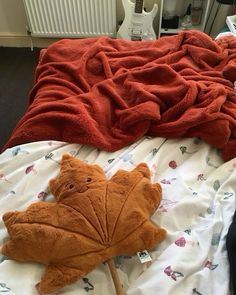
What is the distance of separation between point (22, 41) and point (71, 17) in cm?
52

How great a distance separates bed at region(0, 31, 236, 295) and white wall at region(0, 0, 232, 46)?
3.68ft

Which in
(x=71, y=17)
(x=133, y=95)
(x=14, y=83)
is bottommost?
(x=14, y=83)

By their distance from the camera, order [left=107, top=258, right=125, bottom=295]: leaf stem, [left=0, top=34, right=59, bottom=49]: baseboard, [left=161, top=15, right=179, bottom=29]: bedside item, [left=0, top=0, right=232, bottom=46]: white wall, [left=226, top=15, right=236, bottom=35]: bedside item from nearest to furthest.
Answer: [left=107, top=258, right=125, bottom=295]: leaf stem < [left=226, top=15, right=236, bottom=35]: bedside item < [left=161, top=15, right=179, bottom=29]: bedside item < [left=0, top=0, right=232, bottom=46]: white wall < [left=0, top=34, right=59, bottom=49]: baseboard

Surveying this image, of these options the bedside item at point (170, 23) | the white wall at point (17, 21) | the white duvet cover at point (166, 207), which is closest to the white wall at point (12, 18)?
the white wall at point (17, 21)

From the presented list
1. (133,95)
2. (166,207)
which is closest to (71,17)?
(133,95)

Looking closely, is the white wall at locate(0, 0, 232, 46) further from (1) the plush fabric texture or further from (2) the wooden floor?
(1) the plush fabric texture

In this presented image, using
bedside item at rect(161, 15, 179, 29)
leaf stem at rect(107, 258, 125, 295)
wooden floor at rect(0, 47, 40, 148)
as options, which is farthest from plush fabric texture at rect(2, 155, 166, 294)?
bedside item at rect(161, 15, 179, 29)

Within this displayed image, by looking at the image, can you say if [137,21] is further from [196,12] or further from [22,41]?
[22,41]

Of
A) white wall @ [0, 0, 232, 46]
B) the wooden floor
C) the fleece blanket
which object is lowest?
the wooden floor

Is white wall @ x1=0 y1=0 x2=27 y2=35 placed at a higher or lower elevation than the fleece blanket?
lower

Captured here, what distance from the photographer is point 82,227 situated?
0.77 metres

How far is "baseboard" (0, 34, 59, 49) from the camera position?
2.58 meters

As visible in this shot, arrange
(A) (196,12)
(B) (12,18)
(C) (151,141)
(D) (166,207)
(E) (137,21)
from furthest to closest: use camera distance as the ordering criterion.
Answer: (B) (12,18) < (A) (196,12) < (E) (137,21) < (C) (151,141) < (D) (166,207)

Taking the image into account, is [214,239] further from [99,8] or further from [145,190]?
[99,8]
